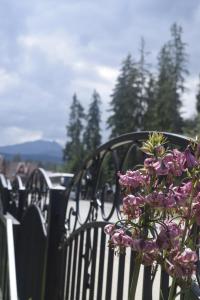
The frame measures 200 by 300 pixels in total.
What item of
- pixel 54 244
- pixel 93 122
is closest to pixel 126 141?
pixel 54 244

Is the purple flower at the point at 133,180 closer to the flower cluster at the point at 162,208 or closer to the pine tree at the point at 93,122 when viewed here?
the flower cluster at the point at 162,208

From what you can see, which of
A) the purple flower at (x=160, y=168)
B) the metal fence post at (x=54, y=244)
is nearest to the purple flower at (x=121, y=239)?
the purple flower at (x=160, y=168)

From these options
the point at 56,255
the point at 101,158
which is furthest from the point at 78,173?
the point at 56,255

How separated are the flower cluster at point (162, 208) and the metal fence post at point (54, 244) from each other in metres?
2.37

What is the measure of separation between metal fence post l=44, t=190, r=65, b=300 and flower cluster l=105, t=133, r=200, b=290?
2.37 m

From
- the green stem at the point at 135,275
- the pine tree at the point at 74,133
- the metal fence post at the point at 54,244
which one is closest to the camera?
the green stem at the point at 135,275

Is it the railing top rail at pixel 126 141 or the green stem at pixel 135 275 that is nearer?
the green stem at pixel 135 275

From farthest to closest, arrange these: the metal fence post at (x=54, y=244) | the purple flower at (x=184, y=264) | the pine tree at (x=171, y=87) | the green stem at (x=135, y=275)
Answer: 1. the pine tree at (x=171, y=87)
2. the metal fence post at (x=54, y=244)
3. the green stem at (x=135, y=275)
4. the purple flower at (x=184, y=264)

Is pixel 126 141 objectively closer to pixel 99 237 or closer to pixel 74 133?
pixel 99 237

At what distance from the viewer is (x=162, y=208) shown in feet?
5.08

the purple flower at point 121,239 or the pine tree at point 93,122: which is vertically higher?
the pine tree at point 93,122

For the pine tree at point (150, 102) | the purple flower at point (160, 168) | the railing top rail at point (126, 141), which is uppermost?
the pine tree at point (150, 102)

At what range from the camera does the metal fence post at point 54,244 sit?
3.98m

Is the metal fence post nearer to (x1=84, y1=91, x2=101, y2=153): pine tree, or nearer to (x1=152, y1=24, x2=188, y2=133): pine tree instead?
(x1=152, y1=24, x2=188, y2=133): pine tree
